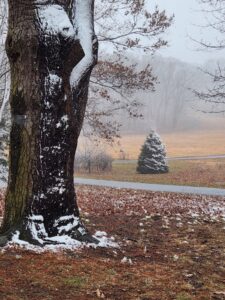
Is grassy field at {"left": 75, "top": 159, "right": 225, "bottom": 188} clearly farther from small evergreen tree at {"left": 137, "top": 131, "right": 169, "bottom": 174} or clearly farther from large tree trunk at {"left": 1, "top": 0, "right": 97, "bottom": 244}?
large tree trunk at {"left": 1, "top": 0, "right": 97, "bottom": 244}

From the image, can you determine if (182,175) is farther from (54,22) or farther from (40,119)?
(54,22)

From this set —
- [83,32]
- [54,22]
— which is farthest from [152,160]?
[54,22]

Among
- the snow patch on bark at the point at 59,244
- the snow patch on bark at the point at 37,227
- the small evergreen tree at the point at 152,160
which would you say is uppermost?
the small evergreen tree at the point at 152,160

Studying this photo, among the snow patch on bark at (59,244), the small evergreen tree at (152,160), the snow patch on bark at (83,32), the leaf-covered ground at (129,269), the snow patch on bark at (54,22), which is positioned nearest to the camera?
the leaf-covered ground at (129,269)

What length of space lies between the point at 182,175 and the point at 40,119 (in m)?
25.8

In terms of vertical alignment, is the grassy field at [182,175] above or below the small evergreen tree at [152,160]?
below

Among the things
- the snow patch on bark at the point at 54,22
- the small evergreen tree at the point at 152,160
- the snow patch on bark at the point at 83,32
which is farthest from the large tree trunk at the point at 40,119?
the small evergreen tree at the point at 152,160

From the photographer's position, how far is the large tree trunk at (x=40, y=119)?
5.96 m

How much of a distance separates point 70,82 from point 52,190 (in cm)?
152

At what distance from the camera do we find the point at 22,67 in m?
6.04

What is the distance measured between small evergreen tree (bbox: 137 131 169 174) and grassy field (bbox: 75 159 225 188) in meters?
0.69

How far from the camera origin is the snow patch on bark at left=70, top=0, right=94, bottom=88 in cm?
649

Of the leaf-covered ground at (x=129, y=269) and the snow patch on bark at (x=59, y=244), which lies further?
the snow patch on bark at (x=59, y=244)

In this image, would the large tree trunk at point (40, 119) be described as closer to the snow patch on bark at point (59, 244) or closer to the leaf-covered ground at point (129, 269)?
the snow patch on bark at point (59, 244)
